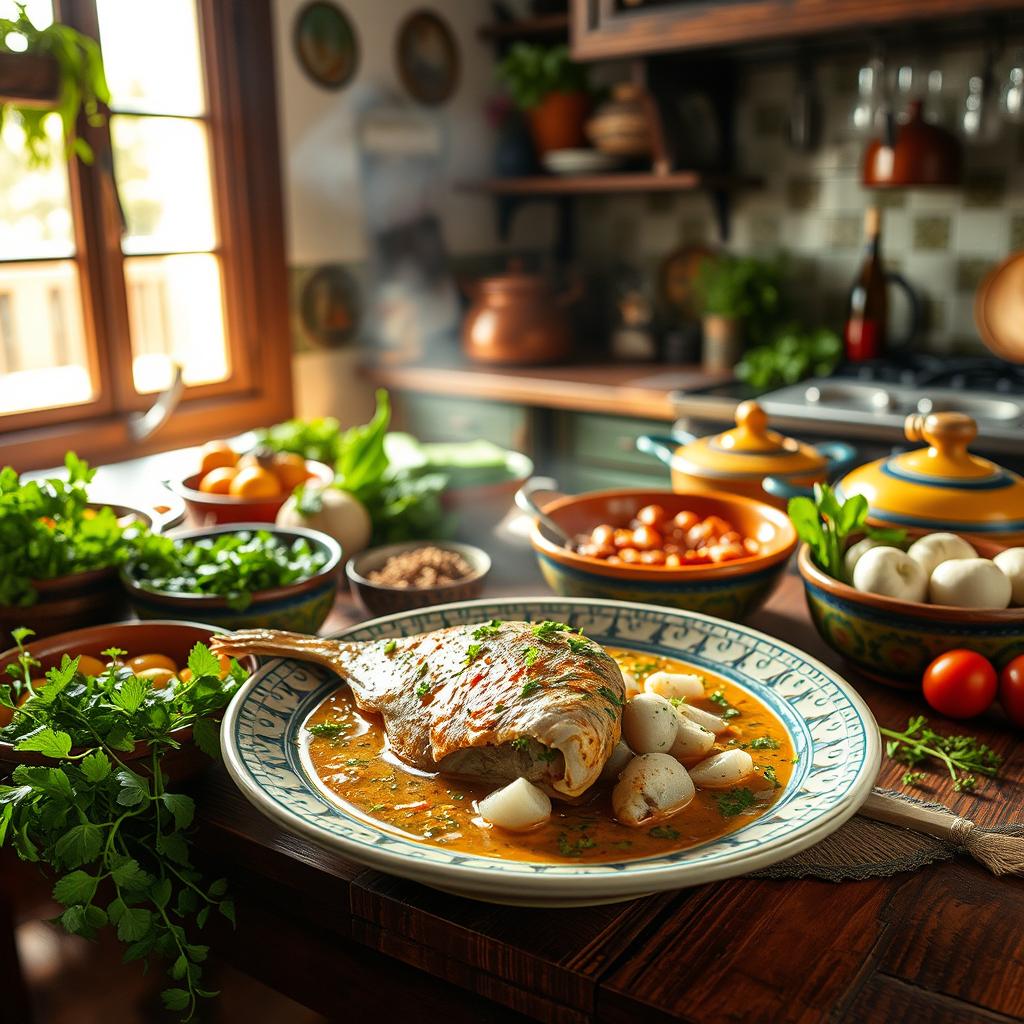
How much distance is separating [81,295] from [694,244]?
2037 millimetres

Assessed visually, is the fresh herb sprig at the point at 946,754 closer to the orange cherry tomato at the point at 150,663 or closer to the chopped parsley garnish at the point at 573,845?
the chopped parsley garnish at the point at 573,845

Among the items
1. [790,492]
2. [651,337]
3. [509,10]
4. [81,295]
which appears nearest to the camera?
[790,492]

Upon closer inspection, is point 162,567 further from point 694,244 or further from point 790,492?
point 694,244

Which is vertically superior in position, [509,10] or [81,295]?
[509,10]

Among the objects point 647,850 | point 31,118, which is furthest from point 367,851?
point 31,118

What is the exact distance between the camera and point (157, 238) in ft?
9.99

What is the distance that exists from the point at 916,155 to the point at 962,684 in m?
2.40

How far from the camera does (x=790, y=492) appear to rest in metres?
1.31

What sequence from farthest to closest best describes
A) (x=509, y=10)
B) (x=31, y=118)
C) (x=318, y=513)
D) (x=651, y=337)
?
(x=509, y=10) → (x=651, y=337) → (x=31, y=118) → (x=318, y=513)

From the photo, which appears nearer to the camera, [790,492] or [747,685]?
[747,685]

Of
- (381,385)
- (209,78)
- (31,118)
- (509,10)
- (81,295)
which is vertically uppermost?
(509,10)

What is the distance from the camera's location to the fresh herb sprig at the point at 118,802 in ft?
2.33

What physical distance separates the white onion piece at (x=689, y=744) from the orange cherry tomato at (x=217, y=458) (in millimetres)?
1120

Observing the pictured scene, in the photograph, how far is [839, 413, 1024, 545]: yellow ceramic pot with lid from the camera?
1.10 meters
